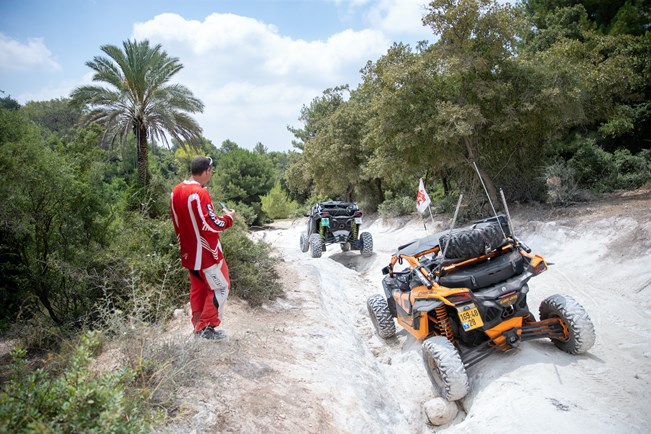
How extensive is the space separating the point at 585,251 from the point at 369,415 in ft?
25.8

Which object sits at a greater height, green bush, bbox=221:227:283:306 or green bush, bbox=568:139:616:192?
green bush, bbox=568:139:616:192

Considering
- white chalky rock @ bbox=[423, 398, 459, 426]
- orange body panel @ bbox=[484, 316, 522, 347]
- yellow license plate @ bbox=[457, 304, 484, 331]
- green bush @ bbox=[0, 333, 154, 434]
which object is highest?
green bush @ bbox=[0, 333, 154, 434]

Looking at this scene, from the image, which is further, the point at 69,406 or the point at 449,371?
the point at 449,371

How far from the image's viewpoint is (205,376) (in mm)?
3471

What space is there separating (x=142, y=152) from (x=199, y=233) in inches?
546

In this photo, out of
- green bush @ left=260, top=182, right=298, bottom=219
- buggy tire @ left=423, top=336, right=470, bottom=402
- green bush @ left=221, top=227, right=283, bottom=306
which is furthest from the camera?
green bush @ left=260, top=182, right=298, bottom=219

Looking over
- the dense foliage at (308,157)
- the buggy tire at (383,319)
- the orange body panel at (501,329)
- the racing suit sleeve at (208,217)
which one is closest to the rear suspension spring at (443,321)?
the orange body panel at (501,329)

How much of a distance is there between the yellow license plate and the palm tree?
14.6m

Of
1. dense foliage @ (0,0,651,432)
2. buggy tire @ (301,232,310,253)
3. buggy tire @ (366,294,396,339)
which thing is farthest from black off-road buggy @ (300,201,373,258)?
buggy tire @ (366,294,396,339)

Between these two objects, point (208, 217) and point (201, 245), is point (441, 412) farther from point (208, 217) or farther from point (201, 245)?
point (208, 217)

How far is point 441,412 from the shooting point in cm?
412

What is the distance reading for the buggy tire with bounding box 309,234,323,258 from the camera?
1270 cm

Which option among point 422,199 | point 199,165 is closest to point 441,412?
point 199,165

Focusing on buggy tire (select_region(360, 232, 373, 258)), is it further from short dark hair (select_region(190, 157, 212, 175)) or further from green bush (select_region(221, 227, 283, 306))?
short dark hair (select_region(190, 157, 212, 175))
